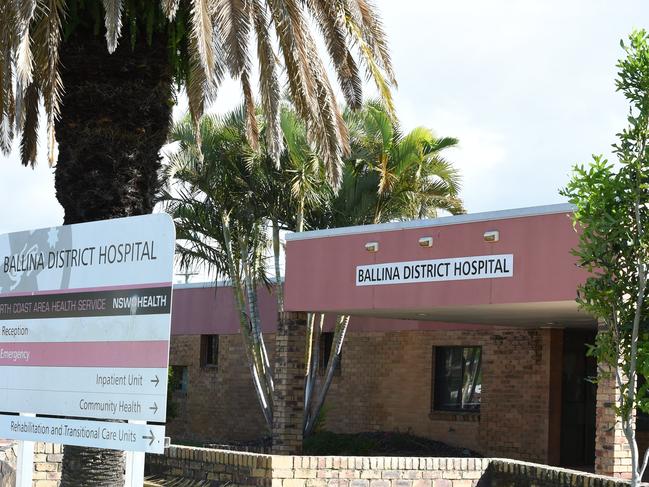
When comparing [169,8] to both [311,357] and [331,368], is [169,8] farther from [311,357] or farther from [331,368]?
[311,357]

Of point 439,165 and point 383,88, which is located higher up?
point 439,165

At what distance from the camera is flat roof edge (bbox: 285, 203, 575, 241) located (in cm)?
1545

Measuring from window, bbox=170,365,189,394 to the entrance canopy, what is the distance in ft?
37.7

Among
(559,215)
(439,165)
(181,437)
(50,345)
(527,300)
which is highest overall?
(439,165)

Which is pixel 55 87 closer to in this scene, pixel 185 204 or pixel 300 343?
pixel 300 343

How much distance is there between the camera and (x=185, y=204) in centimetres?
2450

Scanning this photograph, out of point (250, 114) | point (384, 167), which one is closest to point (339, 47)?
point (250, 114)

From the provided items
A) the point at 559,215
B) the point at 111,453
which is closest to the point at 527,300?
the point at 559,215

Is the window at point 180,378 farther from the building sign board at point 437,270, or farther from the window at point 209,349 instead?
the building sign board at point 437,270

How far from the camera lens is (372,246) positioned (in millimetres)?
17969

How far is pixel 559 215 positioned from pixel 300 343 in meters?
6.20

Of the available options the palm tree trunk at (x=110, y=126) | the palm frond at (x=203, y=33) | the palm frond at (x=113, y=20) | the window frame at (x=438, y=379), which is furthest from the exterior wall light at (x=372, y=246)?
the palm frond at (x=113, y=20)

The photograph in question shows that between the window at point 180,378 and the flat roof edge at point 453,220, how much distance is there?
39.2ft

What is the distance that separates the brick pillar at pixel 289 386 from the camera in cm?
1973
